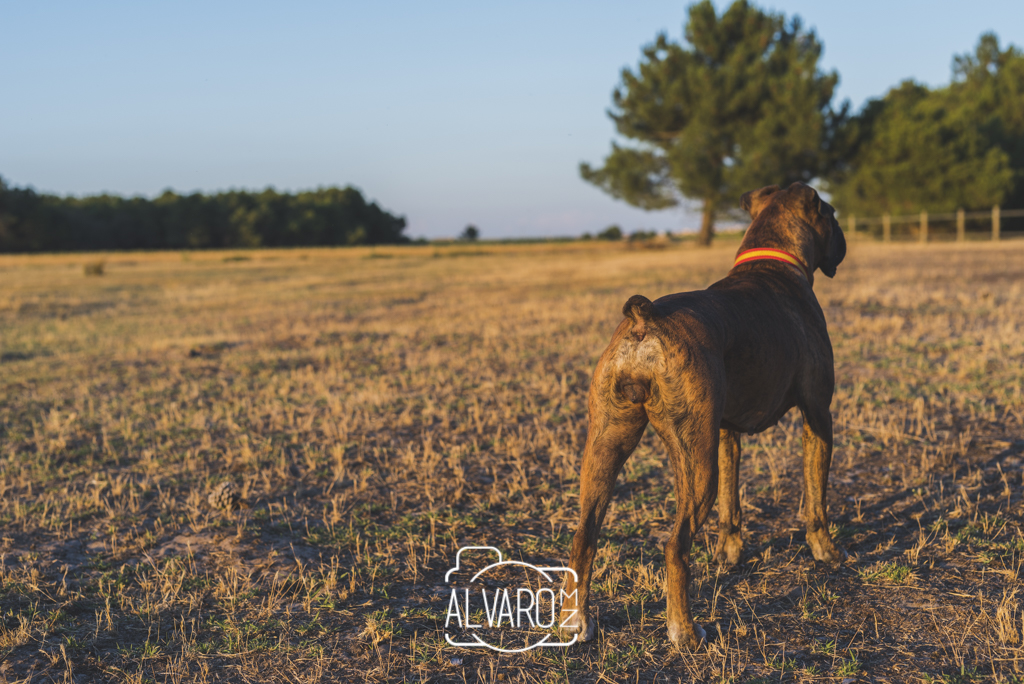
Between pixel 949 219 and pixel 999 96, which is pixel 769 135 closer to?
pixel 949 219

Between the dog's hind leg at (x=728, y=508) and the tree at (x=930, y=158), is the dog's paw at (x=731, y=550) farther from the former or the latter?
the tree at (x=930, y=158)

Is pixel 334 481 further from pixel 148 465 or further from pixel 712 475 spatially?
pixel 712 475

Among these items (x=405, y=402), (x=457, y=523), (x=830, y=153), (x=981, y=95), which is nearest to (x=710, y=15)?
(x=830, y=153)

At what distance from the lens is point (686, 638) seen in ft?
9.68

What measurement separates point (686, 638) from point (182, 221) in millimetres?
90670

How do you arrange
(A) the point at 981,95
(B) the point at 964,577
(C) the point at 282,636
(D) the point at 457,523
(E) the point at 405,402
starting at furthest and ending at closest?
(A) the point at 981,95 → (E) the point at 405,402 → (D) the point at 457,523 → (B) the point at 964,577 → (C) the point at 282,636

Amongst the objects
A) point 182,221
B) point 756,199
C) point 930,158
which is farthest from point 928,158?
point 182,221

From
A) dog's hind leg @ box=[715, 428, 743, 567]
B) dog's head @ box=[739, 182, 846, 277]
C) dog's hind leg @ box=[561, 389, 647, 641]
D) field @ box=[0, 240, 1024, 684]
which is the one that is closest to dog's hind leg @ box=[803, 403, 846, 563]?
field @ box=[0, 240, 1024, 684]

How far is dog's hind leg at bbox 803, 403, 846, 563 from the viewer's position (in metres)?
3.69

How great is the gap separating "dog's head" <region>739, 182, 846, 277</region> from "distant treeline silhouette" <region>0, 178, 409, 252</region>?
3207 inches

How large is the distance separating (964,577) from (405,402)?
18.2ft

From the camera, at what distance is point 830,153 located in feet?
130

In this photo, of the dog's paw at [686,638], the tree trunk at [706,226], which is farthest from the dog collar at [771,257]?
the tree trunk at [706,226]

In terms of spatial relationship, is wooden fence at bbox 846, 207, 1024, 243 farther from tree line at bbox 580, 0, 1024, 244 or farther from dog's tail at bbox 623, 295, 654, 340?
dog's tail at bbox 623, 295, 654, 340
